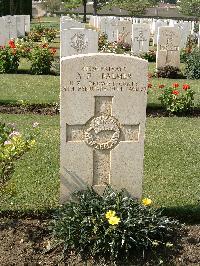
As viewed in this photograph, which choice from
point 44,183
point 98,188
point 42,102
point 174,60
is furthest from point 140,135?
point 174,60

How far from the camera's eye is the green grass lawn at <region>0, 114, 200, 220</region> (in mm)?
5371

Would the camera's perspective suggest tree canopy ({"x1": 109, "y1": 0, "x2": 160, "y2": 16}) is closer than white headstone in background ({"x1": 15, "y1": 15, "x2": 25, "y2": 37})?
No

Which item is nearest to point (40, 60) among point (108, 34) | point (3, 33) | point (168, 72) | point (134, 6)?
point (168, 72)

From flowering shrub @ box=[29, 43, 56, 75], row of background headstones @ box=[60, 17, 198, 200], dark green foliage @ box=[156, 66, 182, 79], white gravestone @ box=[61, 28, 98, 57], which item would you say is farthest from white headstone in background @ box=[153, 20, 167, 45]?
row of background headstones @ box=[60, 17, 198, 200]

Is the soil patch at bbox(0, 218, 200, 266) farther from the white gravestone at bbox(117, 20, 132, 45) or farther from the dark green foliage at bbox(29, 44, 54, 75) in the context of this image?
the white gravestone at bbox(117, 20, 132, 45)

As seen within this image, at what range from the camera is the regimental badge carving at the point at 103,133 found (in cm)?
458

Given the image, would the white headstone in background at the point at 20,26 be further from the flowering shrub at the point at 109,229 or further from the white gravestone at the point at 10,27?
the flowering shrub at the point at 109,229

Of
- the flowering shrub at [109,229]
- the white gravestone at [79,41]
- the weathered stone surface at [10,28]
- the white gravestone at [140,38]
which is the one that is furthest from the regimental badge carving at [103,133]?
the weathered stone surface at [10,28]

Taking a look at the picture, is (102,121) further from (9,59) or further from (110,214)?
(9,59)

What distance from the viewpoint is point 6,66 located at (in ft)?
45.3

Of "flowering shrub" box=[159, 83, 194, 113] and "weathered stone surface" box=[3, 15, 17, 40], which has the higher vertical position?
"weathered stone surface" box=[3, 15, 17, 40]

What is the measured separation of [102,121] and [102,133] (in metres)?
0.12

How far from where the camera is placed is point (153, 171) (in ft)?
21.2

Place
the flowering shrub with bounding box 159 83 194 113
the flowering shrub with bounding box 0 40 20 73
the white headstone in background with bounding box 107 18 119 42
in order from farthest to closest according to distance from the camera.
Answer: the white headstone in background with bounding box 107 18 119 42
the flowering shrub with bounding box 0 40 20 73
the flowering shrub with bounding box 159 83 194 113
